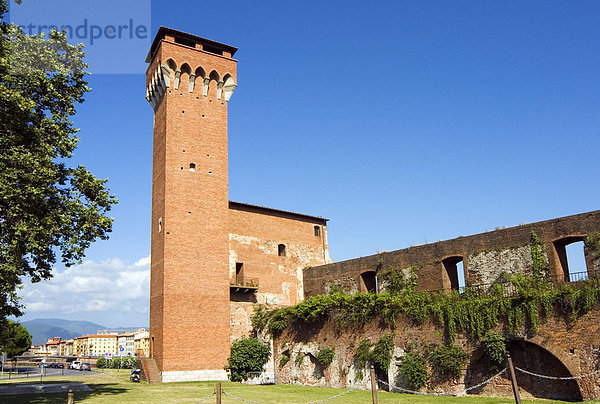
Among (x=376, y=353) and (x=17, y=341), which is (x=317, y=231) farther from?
(x=17, y=341)

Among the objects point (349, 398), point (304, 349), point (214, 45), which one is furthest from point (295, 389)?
point (214, 45)

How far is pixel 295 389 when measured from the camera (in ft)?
79.1

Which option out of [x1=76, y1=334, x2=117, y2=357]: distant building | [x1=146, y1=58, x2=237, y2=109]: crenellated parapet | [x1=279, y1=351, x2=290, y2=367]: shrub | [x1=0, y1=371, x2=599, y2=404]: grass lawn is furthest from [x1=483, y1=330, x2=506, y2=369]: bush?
[x1=76, y1=334, x2=117, y2=357]: distant building

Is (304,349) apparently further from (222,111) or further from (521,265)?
(222,111)

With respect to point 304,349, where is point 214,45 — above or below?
above

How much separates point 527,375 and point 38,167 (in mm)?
19264

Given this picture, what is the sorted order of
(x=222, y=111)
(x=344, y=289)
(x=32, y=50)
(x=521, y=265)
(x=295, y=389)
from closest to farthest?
(x=32, y=50)
(x=521, y=265)
(x=295, y=389)
(x=344, y=289)
(x=222, y=111)

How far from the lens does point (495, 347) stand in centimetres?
1934

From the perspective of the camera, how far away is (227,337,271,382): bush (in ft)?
93.1

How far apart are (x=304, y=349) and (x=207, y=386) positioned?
564cm

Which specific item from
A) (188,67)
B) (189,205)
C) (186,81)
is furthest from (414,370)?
(188,67)

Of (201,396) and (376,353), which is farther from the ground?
(376,353)

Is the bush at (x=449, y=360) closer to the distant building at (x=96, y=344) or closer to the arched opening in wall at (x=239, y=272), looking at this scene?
the arched opening in wall at (x=239, y=272)

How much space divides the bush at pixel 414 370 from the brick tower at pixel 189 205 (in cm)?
1094
